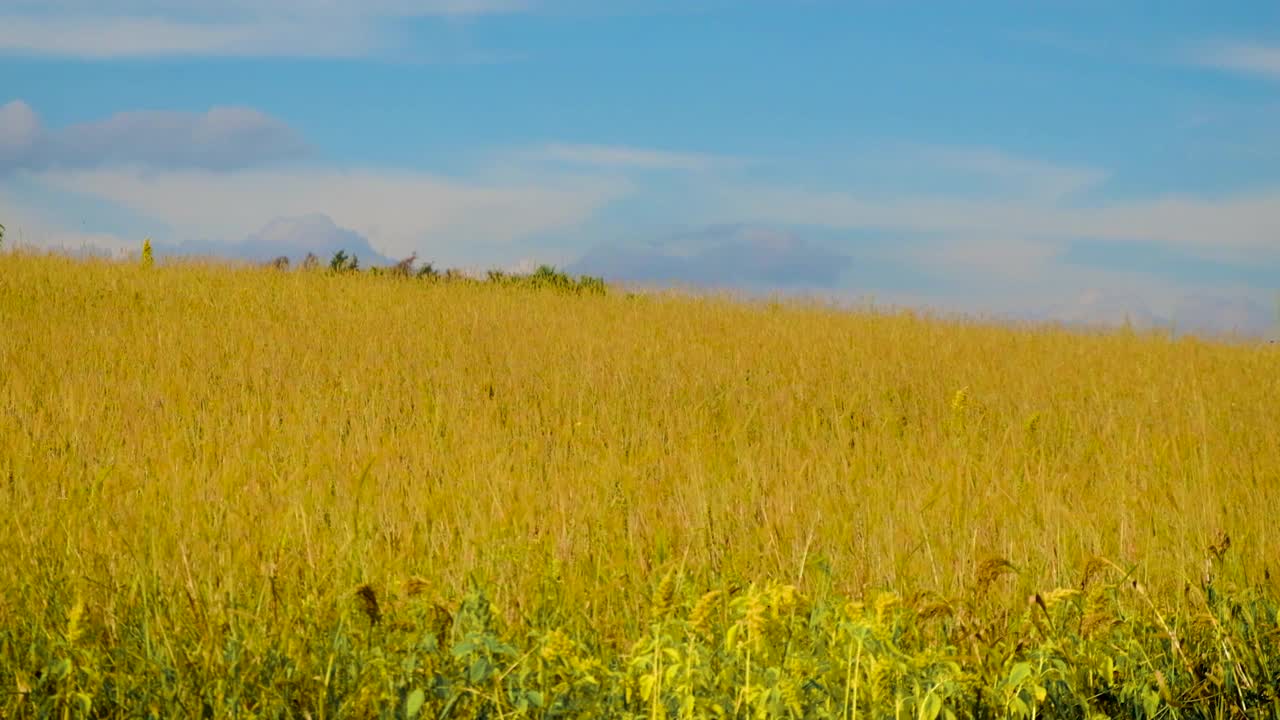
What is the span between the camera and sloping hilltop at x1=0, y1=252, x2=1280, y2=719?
123 inches

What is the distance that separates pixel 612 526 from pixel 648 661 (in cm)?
251

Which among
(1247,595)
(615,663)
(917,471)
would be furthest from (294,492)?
(1247,595)

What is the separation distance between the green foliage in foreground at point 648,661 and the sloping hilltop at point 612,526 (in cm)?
2

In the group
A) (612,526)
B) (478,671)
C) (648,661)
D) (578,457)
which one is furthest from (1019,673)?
(578,457)

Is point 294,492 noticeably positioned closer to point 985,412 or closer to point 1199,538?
point 1199,538

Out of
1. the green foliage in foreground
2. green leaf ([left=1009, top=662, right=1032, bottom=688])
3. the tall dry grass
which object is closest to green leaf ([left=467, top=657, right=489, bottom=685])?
the green foliage in foreground

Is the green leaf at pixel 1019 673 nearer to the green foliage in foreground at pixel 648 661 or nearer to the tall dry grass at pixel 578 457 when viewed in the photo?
the green foliage in foreground at pixel 648 661

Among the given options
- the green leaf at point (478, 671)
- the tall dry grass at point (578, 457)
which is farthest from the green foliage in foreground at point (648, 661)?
the tall dry grass at point (578, 457)

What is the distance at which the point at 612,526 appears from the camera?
5262 mm

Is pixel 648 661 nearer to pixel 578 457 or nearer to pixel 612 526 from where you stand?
pixel 612 526

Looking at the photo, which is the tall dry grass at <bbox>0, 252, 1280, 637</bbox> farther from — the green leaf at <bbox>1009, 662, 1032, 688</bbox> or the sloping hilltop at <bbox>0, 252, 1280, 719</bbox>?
the green leaf at <bbox>1009, 662, 1032, 688</bbox>

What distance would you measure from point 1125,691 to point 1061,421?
5.76 meters

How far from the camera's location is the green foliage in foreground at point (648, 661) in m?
2.86

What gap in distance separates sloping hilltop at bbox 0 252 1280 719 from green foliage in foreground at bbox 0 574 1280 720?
0.7 inches
